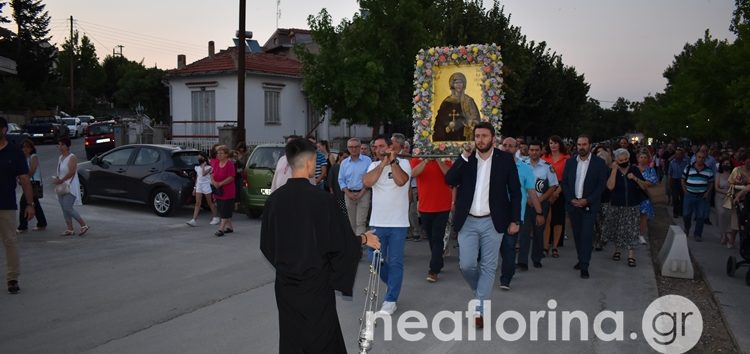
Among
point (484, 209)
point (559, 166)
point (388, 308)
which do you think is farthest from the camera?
point (559, 166)

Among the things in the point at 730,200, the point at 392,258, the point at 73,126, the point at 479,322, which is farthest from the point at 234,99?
the point at 479,322

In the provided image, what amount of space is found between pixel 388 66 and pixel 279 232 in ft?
74.6

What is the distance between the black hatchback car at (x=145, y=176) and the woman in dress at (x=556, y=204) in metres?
8.11

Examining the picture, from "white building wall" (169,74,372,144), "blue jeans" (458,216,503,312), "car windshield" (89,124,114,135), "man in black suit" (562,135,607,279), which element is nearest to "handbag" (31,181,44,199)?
"blue jeans" (458,216,503,312)

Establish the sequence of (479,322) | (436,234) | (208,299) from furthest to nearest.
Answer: (436,234)
(208,299)
(479,322)

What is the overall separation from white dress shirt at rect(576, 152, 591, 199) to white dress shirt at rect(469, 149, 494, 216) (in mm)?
2945

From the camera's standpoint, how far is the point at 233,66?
29.2 metres

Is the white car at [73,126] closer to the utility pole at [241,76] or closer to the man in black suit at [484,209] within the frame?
the utility pole at [241,76]

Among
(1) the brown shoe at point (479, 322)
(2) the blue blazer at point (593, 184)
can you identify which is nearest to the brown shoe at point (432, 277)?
(1) the brown shoe at point (479, 322)

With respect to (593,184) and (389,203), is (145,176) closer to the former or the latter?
(389,203)

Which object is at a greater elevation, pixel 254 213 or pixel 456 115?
pixel 456 115

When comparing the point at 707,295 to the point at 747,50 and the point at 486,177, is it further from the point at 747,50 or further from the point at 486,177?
the point at 747,50

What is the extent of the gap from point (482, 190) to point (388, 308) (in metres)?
1.61

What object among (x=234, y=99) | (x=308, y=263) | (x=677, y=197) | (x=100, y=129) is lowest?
(x=677, y=197)
